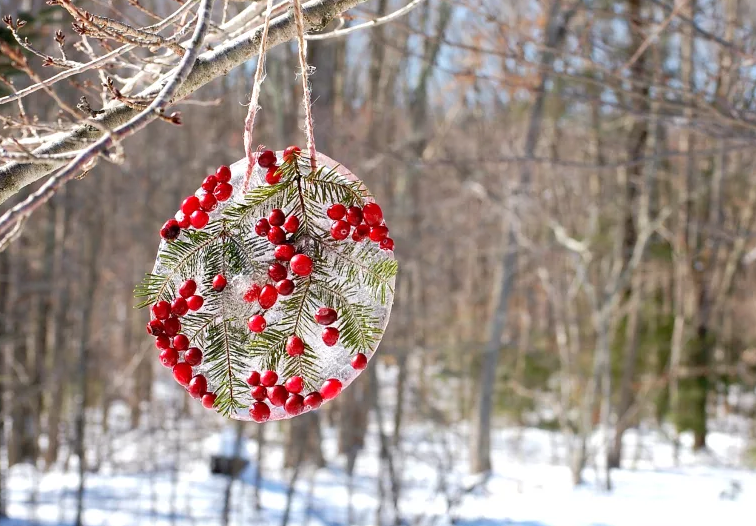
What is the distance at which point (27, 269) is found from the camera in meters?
10.3

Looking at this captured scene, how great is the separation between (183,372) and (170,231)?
27cm

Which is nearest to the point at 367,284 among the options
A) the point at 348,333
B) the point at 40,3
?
the point at 348,333

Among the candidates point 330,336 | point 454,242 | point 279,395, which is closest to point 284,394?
point 279,395

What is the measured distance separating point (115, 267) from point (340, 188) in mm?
12848

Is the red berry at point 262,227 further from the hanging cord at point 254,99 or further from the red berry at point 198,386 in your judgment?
the red berry at point 198,386

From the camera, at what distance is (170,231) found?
4.45 ft

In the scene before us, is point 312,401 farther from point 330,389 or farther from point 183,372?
point 183,372

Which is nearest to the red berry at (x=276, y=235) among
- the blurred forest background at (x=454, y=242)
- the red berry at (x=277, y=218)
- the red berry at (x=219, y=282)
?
the red berry at (x=277, y=218)

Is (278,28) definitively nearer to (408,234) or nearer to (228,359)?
(228,359)

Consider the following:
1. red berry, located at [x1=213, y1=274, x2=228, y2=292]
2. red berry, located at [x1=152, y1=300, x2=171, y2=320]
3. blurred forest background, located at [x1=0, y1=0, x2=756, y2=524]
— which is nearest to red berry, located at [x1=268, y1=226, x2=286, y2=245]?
red berry, located at [x1=213, y1=274, x2=228, y2=292]

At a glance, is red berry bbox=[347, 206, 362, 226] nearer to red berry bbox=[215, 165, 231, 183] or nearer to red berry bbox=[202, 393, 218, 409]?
red berry bbox=[215, 165, 231, 183]

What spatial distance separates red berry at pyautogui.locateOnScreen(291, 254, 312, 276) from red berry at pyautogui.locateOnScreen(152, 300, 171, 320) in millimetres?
264

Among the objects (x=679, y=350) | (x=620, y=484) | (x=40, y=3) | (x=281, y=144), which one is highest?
(x=40, y=3)

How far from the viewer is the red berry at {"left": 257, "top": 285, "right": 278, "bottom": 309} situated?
1.29 metres
